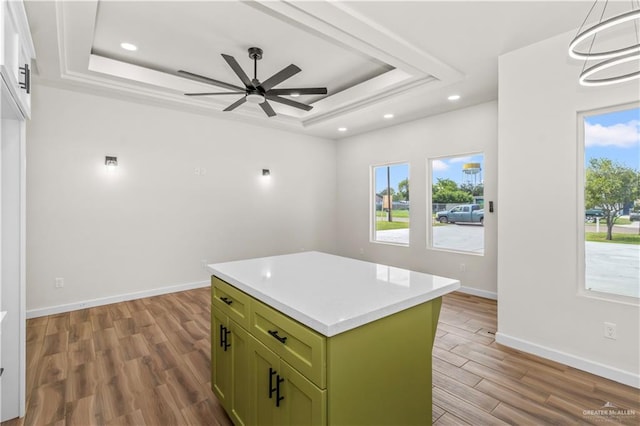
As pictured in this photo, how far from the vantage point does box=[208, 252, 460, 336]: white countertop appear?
1.20 m

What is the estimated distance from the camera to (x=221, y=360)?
189cm

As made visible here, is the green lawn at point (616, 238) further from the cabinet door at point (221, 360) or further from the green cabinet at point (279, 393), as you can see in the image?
the cabinet door at point (221, 360)

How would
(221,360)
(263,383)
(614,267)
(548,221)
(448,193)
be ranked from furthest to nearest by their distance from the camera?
(448,193), (548,221), (614,267), (221,360), (263,383)

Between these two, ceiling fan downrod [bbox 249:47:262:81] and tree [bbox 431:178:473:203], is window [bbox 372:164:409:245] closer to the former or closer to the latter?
tree [bbox 431:178:473:203]

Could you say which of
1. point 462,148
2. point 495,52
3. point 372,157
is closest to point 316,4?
point 495,52

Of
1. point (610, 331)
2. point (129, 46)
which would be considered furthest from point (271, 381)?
point (129, 46)

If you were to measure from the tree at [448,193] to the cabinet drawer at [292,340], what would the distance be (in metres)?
4.05

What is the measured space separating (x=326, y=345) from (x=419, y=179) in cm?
436

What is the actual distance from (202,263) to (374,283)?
12.6ft

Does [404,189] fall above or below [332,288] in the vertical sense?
above

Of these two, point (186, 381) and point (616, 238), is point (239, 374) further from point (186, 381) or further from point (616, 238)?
point (616, 238)

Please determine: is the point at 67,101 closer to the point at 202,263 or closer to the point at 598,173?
the point at 202,263

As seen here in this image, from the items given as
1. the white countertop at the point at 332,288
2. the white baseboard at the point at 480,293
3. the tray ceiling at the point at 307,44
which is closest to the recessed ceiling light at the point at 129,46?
the tray ceiling at the point at 307,44

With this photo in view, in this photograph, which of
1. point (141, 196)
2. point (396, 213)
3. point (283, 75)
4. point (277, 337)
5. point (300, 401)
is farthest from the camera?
point (396, 213)
